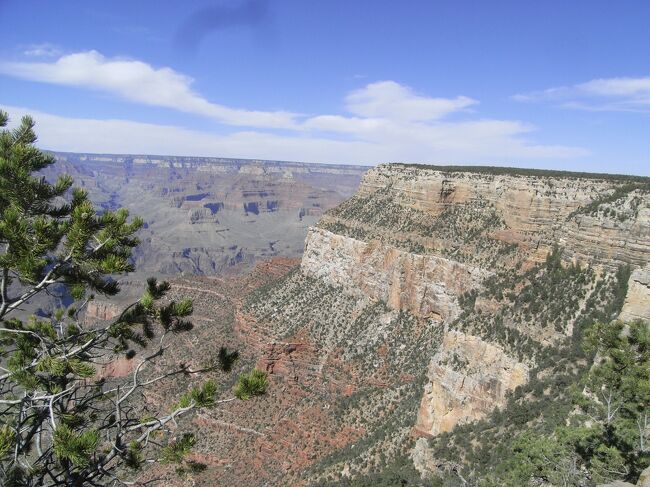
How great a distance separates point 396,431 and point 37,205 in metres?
28.3

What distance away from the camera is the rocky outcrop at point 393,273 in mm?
43062

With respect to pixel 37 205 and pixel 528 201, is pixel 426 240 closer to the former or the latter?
pixel 528 201

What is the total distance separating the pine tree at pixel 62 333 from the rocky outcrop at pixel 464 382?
21.2 m

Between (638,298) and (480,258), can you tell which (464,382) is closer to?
(638,298)

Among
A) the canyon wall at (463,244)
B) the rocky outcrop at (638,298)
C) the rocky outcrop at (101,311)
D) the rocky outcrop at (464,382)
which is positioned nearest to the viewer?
the rocky outcrop at (638,298)

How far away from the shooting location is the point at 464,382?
3081 centimetres

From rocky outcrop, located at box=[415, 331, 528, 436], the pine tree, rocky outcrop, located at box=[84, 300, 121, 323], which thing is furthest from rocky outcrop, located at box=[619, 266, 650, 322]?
rocky outcrop, located at box=[84, 300, 121, 323]

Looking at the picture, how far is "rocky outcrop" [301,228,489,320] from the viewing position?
43.1 meters

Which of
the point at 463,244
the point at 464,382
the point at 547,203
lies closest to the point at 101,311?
the point at 463,244

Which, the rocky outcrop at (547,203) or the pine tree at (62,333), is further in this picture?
the rocky outcrop at (547,203)

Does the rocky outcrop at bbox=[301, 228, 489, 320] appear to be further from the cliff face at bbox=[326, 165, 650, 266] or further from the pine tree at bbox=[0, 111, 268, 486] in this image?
the pine tree at bbox=[0, 111, 268, 486]

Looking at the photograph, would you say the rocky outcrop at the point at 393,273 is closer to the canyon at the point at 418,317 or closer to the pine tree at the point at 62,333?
the canyon at the point at 418,317

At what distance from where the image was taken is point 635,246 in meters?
27.8

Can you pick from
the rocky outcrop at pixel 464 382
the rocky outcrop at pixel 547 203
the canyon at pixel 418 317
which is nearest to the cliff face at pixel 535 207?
the rocky outcrop at pixel 547 203
